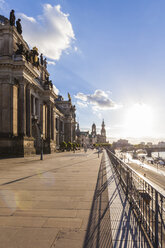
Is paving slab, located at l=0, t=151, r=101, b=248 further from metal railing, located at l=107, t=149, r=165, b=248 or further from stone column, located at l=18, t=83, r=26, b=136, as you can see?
stone column, located at l=18, t=83, r=26, b=136

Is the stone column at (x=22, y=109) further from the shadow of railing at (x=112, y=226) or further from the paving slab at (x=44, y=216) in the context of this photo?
the shadow of railing at (x=112, y=226)

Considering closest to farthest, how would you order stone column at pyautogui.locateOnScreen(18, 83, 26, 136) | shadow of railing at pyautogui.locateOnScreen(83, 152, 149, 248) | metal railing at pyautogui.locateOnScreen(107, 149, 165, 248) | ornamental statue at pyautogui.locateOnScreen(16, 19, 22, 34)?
metal railing at pyautogui.locateOnScreen(107, 149, 165, 248) < shadow of railing at pyautogui.locateOnScreen(83, 152, 149, 248) < stone column at pyautogui.locateOnScreen(18, 83, 26, 136) < ornamental statue at pyautogui.locateOnScreen(16, 19, 22, 34)

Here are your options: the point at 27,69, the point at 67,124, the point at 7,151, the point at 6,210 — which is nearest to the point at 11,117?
the point at 7,151

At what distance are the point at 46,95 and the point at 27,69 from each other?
13318 mm

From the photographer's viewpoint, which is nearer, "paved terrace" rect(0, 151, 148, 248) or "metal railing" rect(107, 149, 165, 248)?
"metal railing" rect(107, 149, 165, 248)

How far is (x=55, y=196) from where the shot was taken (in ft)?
21.4

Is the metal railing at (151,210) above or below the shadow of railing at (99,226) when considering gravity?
above

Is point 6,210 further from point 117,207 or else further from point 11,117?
point 11,117

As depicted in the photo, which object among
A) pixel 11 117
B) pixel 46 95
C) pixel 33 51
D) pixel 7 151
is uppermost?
pixel 33 51

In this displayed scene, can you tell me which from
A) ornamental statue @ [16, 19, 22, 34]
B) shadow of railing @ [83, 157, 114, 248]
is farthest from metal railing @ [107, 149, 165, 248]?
ornamental statue @ [16, 19, 22, 34]

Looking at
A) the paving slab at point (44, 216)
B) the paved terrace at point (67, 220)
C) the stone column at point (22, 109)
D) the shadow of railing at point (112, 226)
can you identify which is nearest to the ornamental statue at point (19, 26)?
the stone column at point (22, 109)

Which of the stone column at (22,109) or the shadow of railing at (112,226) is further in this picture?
the stone column at (22,109)

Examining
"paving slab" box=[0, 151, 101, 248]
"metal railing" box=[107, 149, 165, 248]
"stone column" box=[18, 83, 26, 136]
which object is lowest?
"paving slab" box=[0, 151, 101, 248]

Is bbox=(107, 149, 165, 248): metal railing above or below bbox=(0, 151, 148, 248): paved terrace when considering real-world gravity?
above
